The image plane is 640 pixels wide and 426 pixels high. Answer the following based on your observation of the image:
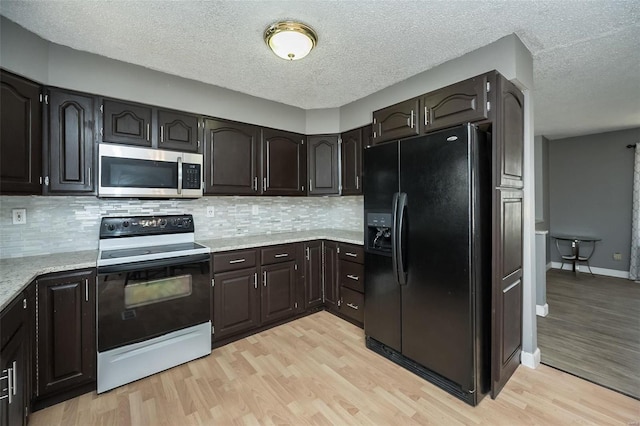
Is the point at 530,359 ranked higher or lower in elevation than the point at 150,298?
lower

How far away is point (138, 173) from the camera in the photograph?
228 cm

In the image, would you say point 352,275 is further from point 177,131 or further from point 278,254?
point 177,131

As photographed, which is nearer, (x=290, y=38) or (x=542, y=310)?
(x=290, y=38)

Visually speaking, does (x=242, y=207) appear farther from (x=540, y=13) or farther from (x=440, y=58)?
(x=540, y=13)

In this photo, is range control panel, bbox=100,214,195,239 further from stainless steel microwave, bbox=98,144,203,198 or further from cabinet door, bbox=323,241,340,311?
cabinet door, bbox=323,241,340,311

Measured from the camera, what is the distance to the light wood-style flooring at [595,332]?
2.09 meters

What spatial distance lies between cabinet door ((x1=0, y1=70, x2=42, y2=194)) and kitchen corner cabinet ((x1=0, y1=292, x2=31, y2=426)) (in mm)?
808

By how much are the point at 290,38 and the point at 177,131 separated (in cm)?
139

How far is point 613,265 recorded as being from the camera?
184 inches

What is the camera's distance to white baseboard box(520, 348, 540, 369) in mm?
2172

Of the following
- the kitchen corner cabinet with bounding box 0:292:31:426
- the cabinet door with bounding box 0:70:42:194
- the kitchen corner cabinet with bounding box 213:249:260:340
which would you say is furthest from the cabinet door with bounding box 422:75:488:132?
the cabinet door with bounding box 0:70:42:194

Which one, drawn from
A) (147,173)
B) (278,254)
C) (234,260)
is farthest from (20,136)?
(278,254)

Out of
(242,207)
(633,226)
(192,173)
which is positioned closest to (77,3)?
(192,173)

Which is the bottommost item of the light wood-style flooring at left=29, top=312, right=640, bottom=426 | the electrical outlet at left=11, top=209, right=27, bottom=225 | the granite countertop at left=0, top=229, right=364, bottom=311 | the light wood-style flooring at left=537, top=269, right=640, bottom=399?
the light wood-style flooring at left=29, top=312, right=640, bottom=426
